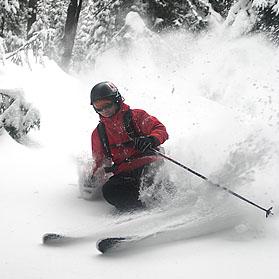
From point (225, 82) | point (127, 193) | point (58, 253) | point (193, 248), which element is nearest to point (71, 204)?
point (127, 193)

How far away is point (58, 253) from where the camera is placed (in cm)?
389

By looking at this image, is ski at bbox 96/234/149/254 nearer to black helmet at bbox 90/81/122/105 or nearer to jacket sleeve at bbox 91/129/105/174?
jacket sleeve at bbox 91/129/105/174

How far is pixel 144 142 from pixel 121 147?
23.0 inches

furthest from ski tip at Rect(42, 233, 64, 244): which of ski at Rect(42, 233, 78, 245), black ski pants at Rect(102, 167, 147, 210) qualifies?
black ski pants at Rect(102, 167, 147, 210)

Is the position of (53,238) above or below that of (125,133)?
below

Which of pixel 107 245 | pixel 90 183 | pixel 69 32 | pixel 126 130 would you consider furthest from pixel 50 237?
pixel 69 32

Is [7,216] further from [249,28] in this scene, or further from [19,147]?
[249,28]

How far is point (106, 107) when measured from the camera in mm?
5371

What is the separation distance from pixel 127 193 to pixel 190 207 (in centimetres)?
76

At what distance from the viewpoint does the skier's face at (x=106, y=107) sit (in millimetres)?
5344

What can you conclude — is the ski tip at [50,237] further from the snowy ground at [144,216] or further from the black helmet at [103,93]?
the black helmet at [103,93]

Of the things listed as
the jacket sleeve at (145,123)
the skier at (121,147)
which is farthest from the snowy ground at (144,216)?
the jacket sleeve at (145,123)

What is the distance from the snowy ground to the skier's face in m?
1.02

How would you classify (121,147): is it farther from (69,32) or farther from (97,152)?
(69,32)
